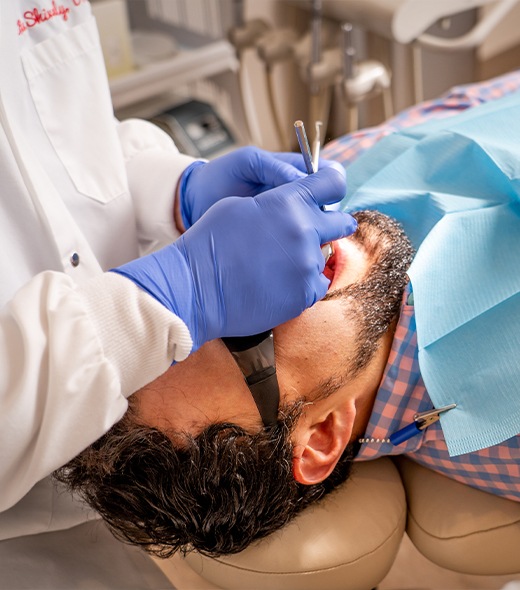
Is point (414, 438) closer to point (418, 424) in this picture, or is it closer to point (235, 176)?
point (418, 424)

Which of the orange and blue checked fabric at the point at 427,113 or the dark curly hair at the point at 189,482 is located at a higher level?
the orange and blue checked fabric at the point at 427,113

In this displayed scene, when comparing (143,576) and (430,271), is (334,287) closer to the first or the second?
(430,271)

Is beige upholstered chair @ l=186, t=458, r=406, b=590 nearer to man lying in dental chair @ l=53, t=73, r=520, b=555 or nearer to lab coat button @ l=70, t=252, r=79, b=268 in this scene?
man lying in dental chair @ l=53, t=73, r=520, b=555

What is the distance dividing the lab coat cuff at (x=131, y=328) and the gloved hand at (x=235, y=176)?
0.43 meters

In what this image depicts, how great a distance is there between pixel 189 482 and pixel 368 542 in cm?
31

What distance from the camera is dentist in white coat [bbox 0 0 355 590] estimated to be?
835mm

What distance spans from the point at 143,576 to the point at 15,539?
0.67ft

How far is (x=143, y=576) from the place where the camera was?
1.16 m

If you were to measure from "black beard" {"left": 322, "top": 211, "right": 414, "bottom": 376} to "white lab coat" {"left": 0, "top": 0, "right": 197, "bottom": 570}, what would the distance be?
1.02 feet

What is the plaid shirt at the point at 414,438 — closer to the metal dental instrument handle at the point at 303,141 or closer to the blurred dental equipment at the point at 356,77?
the metal dental instrument handle at the point at 303,141

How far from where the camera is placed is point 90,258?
117 cm

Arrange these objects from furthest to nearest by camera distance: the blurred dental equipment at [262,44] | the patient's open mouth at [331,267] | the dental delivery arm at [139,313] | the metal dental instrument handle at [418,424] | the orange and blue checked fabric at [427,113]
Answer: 1. the blurred dental equipment at [262,44]
2. the orange and blue checked fabric at [427,113]
3. the patient's open mouth at [331,267]
4. the metal dental instrument handle at [418,424]
5. the dental delivery arm at [139,313]

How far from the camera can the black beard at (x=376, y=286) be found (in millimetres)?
1099

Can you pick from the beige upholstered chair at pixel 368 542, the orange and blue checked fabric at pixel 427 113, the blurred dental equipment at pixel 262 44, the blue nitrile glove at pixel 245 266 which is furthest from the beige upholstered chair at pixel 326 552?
the blurred dental equipment at pixel 262 44
